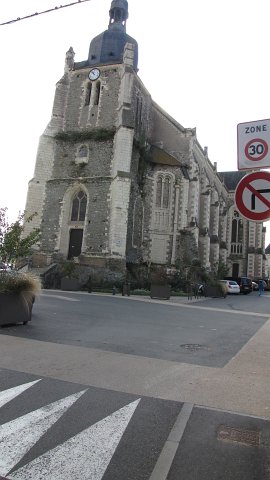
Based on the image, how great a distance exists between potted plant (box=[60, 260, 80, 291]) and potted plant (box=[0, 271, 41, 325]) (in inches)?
598

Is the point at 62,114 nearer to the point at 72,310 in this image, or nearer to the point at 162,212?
the point at 162,212

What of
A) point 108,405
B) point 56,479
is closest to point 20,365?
point 108,405

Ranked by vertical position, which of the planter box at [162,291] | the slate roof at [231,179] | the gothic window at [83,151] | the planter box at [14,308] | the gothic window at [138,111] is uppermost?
the slate roof at [231,179]

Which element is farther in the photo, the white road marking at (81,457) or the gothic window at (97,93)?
the gothic window at (97,93)

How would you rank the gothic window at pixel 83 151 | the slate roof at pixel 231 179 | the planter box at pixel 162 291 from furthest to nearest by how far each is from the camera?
the slate roof at pixel 231 179, the gothic window at pixel 83 151, the planter box at pixel 162 291

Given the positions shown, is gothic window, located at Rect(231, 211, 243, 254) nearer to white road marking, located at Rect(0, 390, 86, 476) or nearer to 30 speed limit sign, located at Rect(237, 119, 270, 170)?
30 speed limit sign, located at Rect(237, 119, 270, 170)

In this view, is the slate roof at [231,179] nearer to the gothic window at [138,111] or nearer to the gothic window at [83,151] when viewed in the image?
the gothic window at [138,111]

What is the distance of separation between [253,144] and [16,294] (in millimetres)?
7047

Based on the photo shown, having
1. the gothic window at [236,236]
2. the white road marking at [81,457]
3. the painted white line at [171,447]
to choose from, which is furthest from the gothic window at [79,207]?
the gothic window at [236,236]

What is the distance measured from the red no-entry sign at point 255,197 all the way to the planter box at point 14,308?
21.9 feet

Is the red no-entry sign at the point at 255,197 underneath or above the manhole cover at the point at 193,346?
above

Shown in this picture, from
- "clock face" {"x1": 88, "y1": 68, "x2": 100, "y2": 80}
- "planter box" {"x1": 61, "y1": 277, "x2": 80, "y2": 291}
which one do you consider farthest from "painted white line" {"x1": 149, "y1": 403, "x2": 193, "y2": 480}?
"clock face" {"x1": 88, "y1": 68, "x2": 100, "y2": 80}

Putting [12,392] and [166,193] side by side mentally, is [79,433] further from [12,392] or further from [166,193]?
[166,193]

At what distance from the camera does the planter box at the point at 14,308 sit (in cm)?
918
